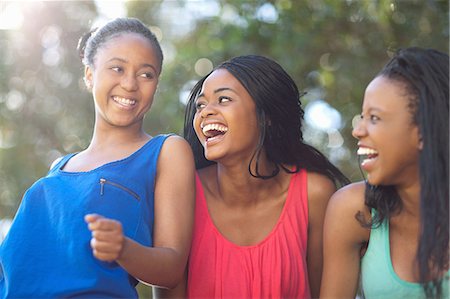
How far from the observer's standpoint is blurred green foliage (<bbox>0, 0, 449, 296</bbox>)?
6375 mm

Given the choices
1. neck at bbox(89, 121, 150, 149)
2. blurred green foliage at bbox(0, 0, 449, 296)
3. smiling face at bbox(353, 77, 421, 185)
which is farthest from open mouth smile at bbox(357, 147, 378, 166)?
blurred green foliage at bbox(0, 0, 449, 296)

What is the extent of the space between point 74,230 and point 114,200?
194 mm

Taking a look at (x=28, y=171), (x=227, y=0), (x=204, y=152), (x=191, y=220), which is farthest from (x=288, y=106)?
(x=28, y=171)

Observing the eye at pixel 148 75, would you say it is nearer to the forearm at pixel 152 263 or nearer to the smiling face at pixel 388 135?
the forearm at pixel 152 263

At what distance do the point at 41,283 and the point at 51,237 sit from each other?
191 millimetres

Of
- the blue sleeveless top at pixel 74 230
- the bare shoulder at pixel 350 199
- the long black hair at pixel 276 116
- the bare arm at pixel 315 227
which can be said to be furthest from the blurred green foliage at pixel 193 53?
the blue sleeveless top at pixel 74 230

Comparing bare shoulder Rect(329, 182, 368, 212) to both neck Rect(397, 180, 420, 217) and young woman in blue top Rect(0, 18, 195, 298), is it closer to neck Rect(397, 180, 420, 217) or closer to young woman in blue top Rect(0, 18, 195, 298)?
neck Rect(397, 180, 420, 217)

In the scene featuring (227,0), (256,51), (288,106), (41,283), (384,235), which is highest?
(227,0)

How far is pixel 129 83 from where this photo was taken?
10.3ft

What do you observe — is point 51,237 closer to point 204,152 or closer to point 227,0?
point 204,152

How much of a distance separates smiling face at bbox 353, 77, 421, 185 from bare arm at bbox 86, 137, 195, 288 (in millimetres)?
755

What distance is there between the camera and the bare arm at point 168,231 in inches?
101

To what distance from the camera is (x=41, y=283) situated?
111 inches

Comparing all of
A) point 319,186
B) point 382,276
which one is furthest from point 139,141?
point 382,276
